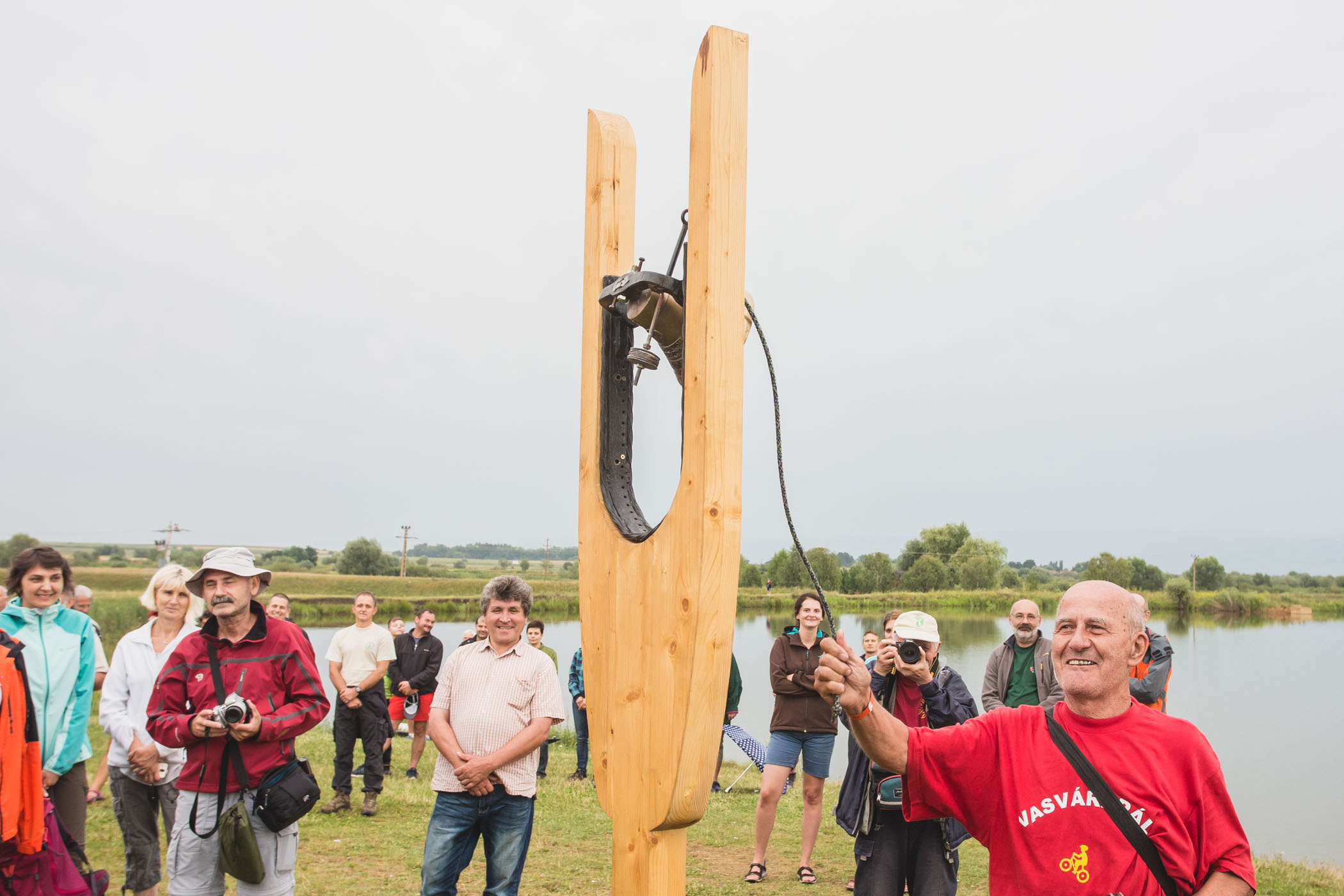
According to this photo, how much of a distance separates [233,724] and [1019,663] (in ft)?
14.5

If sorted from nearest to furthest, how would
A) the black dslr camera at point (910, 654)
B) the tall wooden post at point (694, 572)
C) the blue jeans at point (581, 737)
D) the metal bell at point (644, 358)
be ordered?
the tall wooden post at point (694, 572), the metal bell at point (644, 358), the black dslr camera at point (910, 654), the blue jeans at point (581, 737)

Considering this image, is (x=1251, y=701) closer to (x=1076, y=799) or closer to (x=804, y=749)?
(x=804, y=749)

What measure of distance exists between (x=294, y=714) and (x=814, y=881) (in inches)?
138

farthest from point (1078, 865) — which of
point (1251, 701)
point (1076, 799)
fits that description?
point (1251, 701)

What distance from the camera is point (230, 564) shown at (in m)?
3.35

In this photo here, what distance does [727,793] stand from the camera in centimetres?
828

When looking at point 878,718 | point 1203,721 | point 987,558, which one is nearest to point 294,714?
point 878,718

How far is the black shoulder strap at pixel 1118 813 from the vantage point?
1824 millimetres

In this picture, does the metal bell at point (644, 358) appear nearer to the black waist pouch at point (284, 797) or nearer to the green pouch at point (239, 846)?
the black waist pouch at point (284, 797)

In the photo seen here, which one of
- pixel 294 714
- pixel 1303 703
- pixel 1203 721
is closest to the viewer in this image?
pixel 294 714

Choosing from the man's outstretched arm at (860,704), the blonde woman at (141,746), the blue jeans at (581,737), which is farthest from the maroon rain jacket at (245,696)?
the blue jeans at (581,737)

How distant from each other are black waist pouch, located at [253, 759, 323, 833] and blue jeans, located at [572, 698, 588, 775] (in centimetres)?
488

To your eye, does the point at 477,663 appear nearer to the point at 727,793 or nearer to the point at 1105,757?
the point at 1105,757

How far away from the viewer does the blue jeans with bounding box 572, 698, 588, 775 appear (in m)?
8.16
